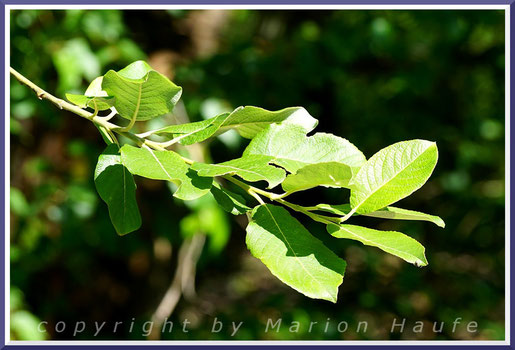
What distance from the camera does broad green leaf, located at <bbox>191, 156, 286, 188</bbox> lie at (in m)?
0.54

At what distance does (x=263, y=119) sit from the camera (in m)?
0.68

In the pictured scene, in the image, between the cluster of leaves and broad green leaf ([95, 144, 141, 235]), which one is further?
broad green leaf ([95, 144, 141, 235])

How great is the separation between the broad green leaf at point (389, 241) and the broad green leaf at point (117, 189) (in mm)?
234

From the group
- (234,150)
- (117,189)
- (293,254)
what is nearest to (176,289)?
(234,150)

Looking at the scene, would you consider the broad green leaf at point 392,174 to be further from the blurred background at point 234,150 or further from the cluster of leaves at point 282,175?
the blurred background at point 234,150

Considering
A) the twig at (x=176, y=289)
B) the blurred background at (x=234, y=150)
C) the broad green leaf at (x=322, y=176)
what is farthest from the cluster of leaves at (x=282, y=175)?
the twig at (x=176, y=289)

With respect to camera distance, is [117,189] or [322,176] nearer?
[322,176]

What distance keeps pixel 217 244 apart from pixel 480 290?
1.64m

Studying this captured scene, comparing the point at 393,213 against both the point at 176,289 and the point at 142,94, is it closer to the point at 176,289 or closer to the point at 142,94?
the point at 142,94

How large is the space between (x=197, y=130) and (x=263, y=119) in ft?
0.27

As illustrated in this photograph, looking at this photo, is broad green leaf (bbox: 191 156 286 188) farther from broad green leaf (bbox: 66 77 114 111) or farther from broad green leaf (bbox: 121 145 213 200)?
broad green leaf (bbox: 66 77 114 111)

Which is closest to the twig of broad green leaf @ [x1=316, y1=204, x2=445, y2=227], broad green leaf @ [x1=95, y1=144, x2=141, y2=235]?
broad green leaf @ [x1=95, y1=144, x2=141, y2=235]

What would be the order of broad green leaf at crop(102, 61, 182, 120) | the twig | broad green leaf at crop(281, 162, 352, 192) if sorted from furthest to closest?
the twig, broad green leaf at crop(102, 61, 182, 120), broad green leaf at crop(281, 162, 352, 192)

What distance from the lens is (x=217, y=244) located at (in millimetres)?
1902
